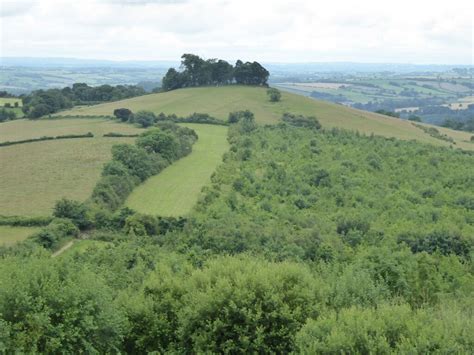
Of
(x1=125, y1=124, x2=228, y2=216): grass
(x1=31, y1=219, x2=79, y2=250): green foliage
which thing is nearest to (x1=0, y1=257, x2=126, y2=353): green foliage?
(x1=31, y1=219, x2=79, y2=250): green foliage

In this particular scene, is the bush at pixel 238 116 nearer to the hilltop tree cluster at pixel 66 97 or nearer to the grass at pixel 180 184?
the grass at pixel 180 184

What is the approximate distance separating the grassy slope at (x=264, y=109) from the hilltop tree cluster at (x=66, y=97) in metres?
3.05

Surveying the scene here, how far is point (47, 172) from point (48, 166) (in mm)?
2795

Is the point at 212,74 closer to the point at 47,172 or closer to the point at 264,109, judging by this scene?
the point at 264,109

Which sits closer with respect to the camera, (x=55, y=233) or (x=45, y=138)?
(x=55, y=233)

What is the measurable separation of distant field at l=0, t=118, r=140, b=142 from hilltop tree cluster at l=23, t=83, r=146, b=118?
5.13 meters

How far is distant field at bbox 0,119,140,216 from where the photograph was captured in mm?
49203

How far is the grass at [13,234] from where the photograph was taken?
40.0m

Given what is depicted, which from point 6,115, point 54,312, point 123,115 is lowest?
point 6,115

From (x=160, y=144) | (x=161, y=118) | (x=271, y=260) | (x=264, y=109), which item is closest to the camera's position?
(x=271, y=260)

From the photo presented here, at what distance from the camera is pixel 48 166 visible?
6125 cm

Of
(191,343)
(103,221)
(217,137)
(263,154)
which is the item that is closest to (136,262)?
(103,221)

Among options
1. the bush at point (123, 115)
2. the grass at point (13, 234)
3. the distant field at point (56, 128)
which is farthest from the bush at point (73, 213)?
the bush at point (123, 115)

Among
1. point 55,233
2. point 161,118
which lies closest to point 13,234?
point 55,233
